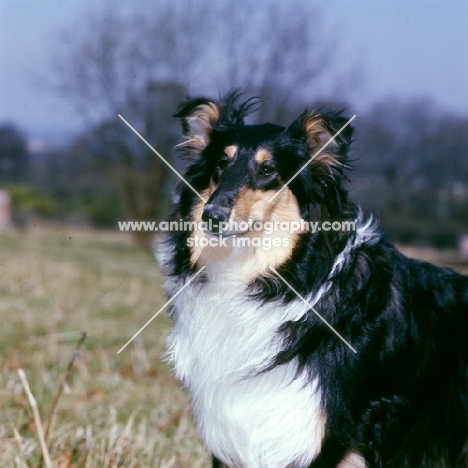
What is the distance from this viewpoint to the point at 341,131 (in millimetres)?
3277

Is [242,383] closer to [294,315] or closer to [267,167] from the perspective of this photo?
[294,315]

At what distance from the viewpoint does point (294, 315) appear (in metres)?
3.25

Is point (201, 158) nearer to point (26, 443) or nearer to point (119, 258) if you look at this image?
point (26, 443)

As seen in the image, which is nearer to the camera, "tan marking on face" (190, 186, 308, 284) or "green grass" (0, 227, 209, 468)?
"tan marking on face" (190, 186, 308, 284)

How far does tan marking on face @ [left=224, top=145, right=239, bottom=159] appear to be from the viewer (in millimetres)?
3365

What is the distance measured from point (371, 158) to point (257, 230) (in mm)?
12848

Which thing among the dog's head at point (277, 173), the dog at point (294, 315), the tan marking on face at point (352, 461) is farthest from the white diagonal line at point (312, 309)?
the tan marking on face at point (352, 461)

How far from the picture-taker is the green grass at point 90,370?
3.87 m

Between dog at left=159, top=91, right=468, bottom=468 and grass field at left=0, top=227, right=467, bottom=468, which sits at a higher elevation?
dog at left=159, top=91, right=468, bottom=468

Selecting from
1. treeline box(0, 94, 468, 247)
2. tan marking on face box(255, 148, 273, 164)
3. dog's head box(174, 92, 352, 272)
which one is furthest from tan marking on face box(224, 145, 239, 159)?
treeline box(0, 94, 468, 247)

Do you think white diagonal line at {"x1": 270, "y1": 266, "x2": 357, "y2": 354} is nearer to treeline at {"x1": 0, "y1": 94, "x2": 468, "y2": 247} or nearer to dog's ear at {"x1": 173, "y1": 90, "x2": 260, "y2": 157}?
dog's ear at {"x1": 173, "y1": 90, "x2": 260, "y2": 157}

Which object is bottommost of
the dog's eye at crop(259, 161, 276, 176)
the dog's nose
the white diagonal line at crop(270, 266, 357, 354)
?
the white diagonal line at crop(270, 266, 357, 354)

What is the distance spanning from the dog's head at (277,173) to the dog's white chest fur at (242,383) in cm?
39

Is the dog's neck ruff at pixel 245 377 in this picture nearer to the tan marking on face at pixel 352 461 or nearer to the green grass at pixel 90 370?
the tan marking on face at pixel 352 461
